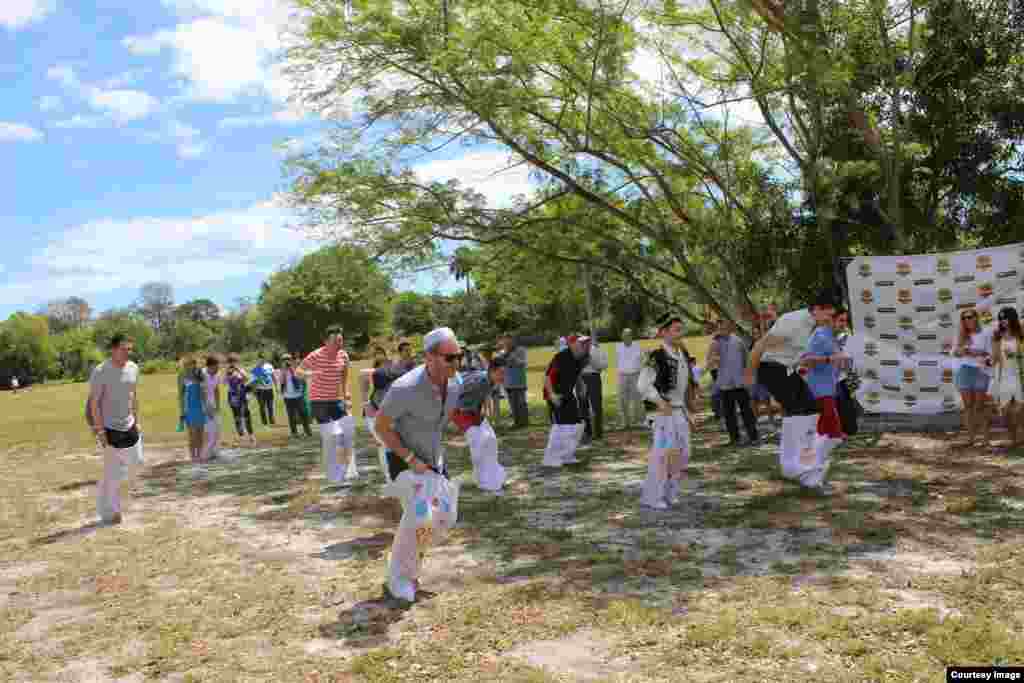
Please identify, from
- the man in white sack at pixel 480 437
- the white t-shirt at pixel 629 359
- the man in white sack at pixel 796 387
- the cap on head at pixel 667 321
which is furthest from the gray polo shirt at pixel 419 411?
the white t-shirt at pixel 629 359

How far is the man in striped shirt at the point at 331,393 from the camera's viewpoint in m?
11.1

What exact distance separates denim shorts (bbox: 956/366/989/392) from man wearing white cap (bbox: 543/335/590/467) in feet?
15.9

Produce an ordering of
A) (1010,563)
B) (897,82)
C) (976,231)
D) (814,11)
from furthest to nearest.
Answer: (976,231), (897,82), (814,11), (1010,563)

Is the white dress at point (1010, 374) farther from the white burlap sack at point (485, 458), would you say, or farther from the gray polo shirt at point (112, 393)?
the gray polo shirt at point (112, 393)

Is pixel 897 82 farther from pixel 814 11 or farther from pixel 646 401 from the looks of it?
pixel 646 401

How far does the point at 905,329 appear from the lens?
13406mm

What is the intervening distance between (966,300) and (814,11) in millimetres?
5265

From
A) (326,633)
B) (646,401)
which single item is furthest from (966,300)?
(326,633)

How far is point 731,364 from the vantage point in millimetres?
12672

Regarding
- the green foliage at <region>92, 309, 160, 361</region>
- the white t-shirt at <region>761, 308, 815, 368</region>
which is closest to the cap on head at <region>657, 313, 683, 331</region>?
the white t-shirt at <region>761, 308, 815, 368</region>

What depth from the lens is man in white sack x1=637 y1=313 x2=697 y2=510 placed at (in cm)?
830

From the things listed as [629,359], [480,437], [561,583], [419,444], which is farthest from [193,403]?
[561,583]

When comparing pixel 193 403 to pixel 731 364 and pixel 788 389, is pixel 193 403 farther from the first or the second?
pixel 788 389

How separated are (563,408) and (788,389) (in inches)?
132
